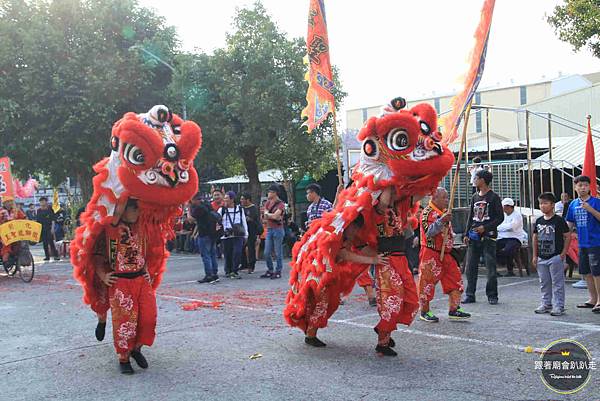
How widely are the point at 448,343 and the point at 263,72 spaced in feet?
43.2

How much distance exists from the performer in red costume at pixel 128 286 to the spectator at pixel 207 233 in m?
5.53

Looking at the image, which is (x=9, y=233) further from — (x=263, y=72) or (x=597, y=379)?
(x=597, y=379)

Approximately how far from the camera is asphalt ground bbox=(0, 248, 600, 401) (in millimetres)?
4383

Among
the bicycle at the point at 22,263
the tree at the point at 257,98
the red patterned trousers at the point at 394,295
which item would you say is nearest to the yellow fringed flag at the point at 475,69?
the red patterned trousers at the point at 394,295

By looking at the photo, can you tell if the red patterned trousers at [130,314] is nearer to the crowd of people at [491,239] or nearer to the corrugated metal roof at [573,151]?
the crowd of people at [491,239]

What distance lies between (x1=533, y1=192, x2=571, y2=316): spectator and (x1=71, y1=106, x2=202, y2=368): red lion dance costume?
4.34 m

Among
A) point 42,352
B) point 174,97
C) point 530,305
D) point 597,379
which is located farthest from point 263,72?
point 597,379

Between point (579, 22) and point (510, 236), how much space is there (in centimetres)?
551

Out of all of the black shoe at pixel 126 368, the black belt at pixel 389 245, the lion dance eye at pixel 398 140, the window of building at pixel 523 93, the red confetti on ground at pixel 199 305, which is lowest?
the black shoe at pixel 126 368

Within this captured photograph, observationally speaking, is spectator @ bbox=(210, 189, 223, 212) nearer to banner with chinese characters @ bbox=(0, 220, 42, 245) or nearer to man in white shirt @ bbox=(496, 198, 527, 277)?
banner with chinese characters @ bbox=(0, 220, 42, 245)

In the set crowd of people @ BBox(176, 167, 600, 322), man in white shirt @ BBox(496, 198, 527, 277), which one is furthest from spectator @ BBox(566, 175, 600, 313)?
man in white shirt @ BBox(496, 198, 527, 277)

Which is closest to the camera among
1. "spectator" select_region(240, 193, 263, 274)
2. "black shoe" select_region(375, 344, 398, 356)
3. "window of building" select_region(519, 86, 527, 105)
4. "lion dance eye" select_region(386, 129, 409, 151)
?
"lion dance eye" select_region(386, 129, 409, 151)

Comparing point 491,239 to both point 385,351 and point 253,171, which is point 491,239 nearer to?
point 385,351

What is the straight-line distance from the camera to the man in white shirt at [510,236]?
10727mm
